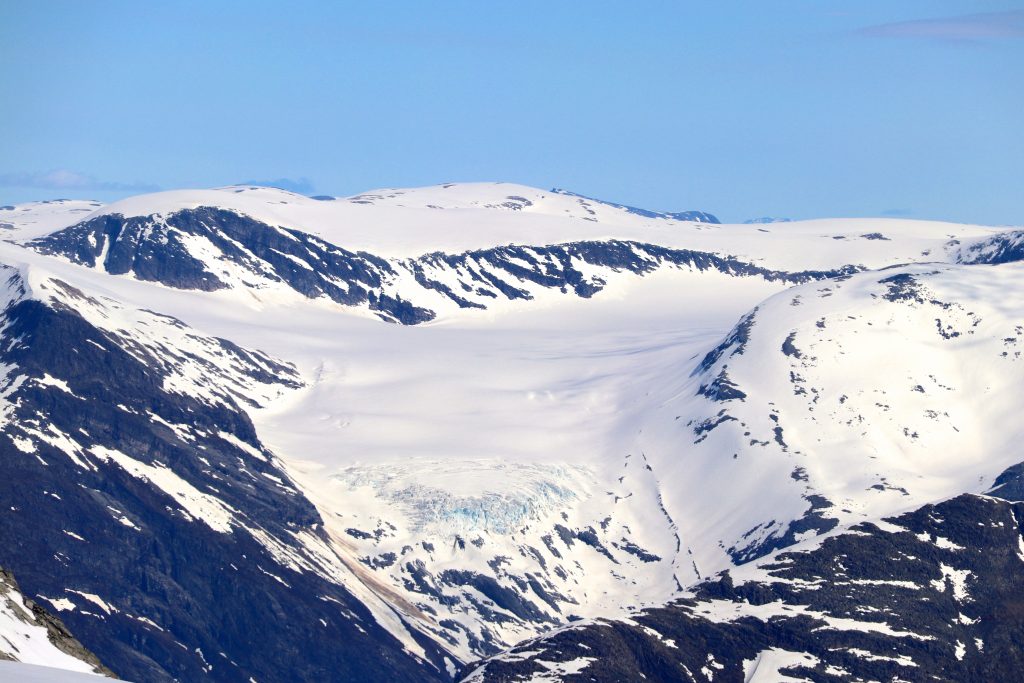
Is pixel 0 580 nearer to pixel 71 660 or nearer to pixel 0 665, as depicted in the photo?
pixel 71 660

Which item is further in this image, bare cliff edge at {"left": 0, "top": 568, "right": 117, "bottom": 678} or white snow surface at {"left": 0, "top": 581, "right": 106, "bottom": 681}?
bare cliff edge at {"left": 0, "top": 568, "right": 117, "bottom": 678}

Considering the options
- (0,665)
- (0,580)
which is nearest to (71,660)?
(0,580)

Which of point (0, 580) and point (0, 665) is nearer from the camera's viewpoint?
point (0, 665)

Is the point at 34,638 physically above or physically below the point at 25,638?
below

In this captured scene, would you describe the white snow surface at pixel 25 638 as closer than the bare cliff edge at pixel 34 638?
Yes

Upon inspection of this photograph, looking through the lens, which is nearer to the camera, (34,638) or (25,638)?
(25,638)
